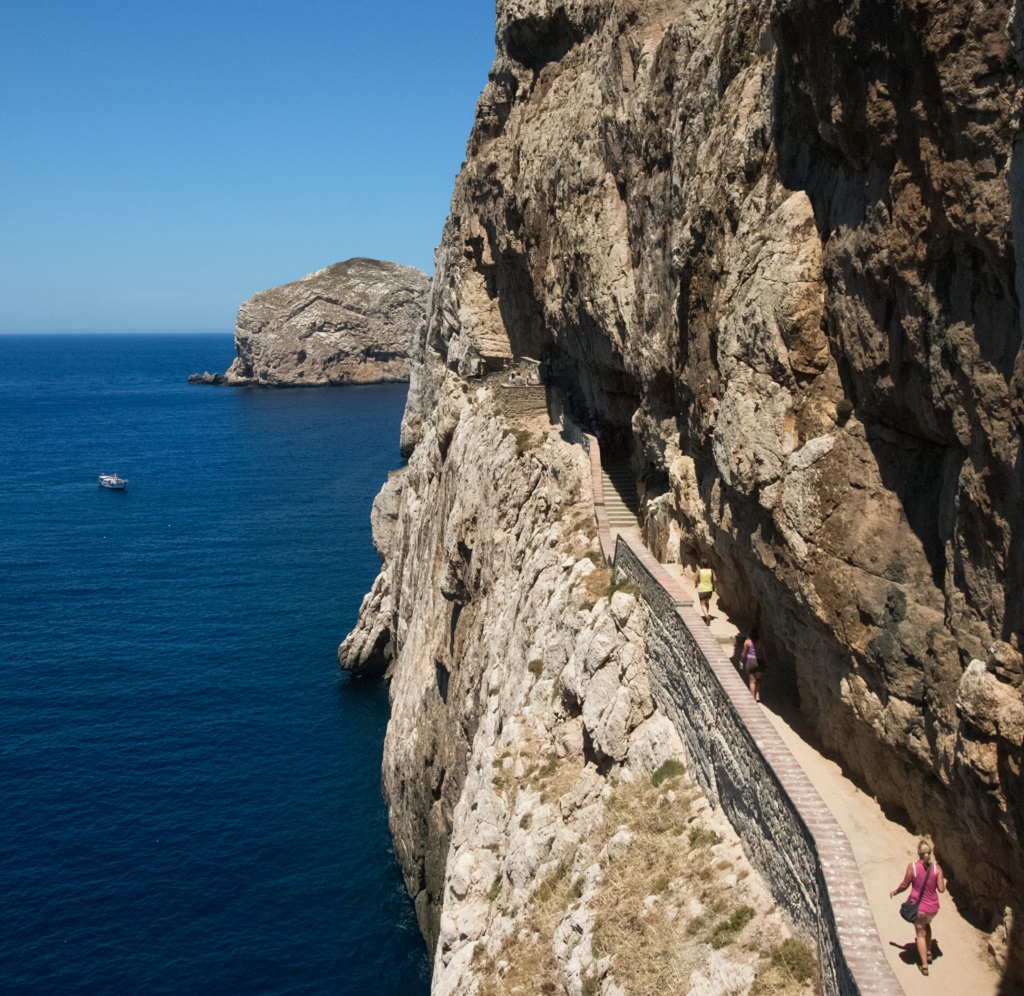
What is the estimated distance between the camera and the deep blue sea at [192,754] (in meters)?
33.9

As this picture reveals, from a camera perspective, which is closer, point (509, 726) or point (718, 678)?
point (718, 678)

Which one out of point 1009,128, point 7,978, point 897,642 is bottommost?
point 7,978

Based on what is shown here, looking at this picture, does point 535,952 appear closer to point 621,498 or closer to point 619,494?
point 621,498

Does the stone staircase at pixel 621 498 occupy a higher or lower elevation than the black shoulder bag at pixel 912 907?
higher

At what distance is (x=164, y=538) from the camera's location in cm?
7825

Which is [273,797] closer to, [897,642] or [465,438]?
[465,438]

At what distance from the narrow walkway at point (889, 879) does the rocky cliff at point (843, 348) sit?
1.17 feet

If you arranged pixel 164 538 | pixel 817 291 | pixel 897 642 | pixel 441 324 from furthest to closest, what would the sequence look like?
1. pixel 164 538
2. pixel 441 324
3. pixel 817 291
4. pixel 897 642

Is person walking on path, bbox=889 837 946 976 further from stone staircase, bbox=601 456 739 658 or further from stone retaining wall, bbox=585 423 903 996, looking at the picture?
stone staircase, bbox=601 456 739 658

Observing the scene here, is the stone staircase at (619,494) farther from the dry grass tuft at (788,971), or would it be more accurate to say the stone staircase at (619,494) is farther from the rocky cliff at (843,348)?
the dry grass tuft at (788,971)

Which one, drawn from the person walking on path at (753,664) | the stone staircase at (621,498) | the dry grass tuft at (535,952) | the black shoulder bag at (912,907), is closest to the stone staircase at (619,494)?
the stone staircase at (621,498)

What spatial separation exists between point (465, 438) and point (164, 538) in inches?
1793

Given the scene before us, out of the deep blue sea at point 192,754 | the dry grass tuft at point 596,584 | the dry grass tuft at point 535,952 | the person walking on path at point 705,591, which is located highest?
the person walking on path at point 705,591

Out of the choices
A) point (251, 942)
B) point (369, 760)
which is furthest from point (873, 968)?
point (369, 760)
